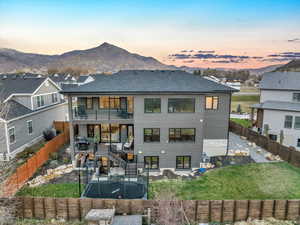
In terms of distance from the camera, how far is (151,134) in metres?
14.4

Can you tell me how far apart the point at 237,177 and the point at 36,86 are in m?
21.7

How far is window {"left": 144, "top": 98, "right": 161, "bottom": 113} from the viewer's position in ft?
45.8

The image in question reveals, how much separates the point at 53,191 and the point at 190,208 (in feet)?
27.2

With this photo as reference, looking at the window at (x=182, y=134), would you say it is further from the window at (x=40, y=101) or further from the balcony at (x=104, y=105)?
the window at (x=40, y=101)

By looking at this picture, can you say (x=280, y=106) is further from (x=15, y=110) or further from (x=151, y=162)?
(x=15, y=110)

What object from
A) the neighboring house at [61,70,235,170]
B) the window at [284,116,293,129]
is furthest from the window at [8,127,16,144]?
the window at [284,116,293,129]

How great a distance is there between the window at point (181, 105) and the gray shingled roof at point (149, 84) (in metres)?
0.78

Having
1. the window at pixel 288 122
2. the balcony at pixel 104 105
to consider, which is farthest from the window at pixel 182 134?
the window at pixel 288 122

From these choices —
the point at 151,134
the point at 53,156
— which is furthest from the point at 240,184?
the point at 53,156

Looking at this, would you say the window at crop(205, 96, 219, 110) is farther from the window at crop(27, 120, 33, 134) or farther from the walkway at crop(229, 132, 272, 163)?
the window at crop(27, 120, 33, 134)

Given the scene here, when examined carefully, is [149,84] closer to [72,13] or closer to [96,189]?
[96,189]

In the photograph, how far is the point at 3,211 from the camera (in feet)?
29.2

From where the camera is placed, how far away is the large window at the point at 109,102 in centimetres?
1583

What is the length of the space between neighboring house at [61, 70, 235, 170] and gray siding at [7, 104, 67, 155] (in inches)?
252
